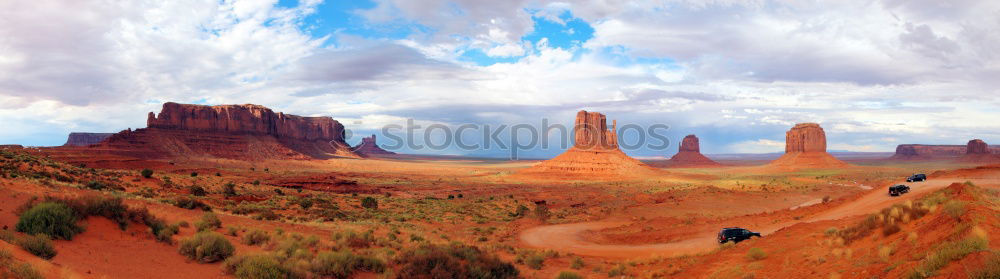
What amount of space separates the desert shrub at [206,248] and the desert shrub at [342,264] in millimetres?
2081

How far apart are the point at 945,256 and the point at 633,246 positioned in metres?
16.3

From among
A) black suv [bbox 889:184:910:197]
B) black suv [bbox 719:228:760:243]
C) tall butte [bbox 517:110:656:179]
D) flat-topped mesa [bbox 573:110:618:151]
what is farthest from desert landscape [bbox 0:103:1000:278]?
flat-topped mesa [bbox 573:110:618:151]

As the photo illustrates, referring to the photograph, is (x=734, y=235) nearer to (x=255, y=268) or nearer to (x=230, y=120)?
(x=255, y=268)

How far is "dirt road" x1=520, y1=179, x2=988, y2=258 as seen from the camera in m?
21.4

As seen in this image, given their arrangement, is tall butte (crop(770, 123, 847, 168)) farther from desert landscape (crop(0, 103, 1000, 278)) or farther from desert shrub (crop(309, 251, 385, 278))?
desert shrub (crop(309, 251, 385, 278))

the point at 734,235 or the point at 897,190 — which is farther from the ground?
the point at 897,190

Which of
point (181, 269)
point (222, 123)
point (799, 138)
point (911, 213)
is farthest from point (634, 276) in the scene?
point (799, 138)

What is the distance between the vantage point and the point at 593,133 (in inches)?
4358

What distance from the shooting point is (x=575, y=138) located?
369ft

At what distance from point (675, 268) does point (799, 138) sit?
15307 centimetres

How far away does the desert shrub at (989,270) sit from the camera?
650 centimetres

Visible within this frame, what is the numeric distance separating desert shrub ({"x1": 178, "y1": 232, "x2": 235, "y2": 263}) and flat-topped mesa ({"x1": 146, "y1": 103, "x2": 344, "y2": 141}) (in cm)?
12686

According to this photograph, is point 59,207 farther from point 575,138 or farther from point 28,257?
point 575,138

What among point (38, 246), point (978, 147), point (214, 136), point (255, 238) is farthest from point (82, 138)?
point (978, 147)
